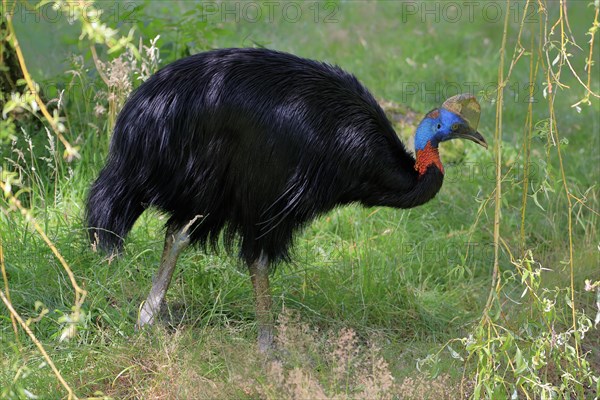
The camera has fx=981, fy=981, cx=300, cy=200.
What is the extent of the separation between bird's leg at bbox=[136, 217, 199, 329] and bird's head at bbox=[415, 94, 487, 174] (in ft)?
3.15

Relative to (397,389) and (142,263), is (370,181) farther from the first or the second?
(142,263)

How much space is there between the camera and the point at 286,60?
3.71 metres

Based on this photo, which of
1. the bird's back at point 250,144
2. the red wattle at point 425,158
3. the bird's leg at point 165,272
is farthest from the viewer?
the red wattle at point 425,158

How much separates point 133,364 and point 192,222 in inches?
21.3

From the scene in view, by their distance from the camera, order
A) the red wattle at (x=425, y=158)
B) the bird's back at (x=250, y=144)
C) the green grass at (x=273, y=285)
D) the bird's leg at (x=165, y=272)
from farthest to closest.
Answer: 1. the red wattle at (x=425, y=158)
2. the bird's leg at (x=165, y=272)
3. the bird's back at (x=250, y=144)
4. the green grass at (x=273, y=285)

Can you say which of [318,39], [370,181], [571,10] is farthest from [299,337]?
[571,10]

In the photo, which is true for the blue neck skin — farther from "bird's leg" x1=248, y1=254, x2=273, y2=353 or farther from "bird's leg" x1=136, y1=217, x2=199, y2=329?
"bird's leg" x1=136, y1=217, x2=199, y2=329

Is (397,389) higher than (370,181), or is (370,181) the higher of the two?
(370,181)

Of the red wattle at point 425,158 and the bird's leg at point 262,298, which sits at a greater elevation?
the red wattle at point 425,158

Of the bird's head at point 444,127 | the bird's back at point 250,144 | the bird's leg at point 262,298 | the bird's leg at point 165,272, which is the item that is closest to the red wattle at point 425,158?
the bird's head at point 444,127

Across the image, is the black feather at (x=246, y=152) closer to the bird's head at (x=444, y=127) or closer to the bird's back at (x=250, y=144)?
the bird's back at (x=250, y=144)

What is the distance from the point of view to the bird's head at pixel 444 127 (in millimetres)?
3854

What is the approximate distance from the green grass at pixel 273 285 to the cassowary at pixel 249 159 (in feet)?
0.82

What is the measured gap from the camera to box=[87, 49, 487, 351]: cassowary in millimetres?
3529
